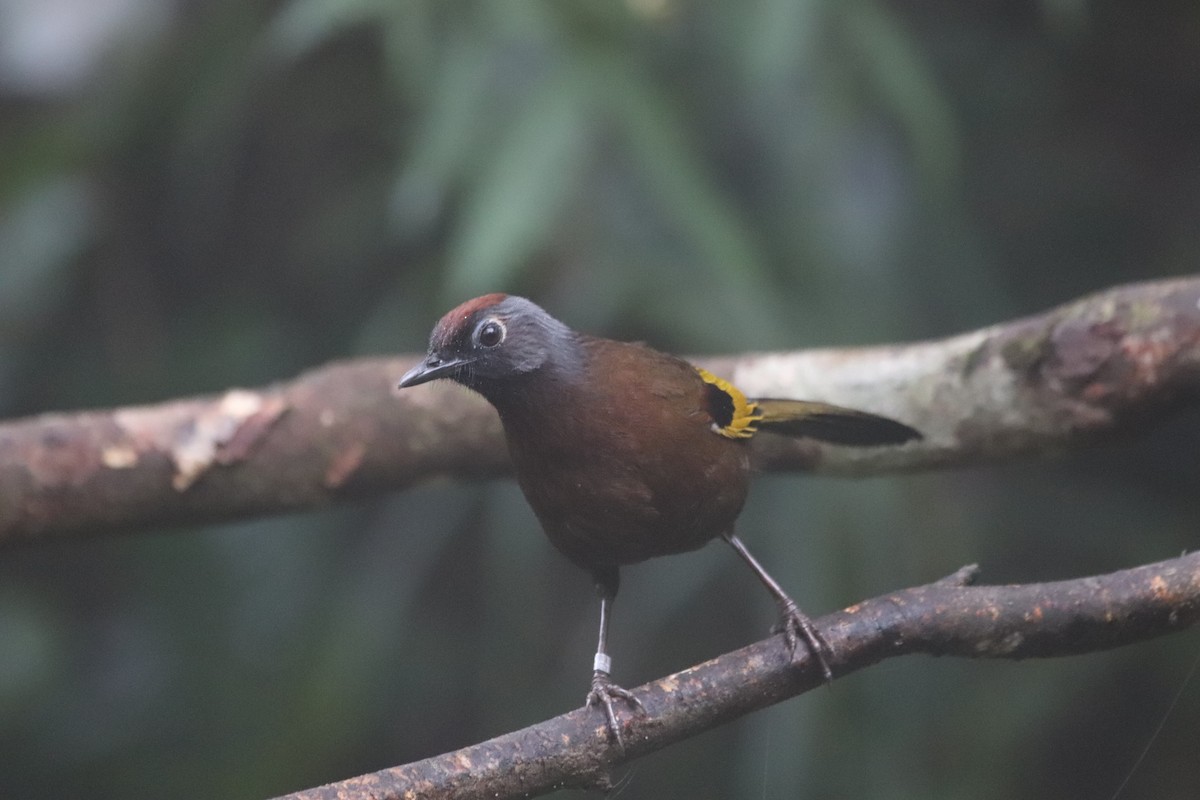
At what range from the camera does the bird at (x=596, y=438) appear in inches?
87.5

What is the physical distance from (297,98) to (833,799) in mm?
2797

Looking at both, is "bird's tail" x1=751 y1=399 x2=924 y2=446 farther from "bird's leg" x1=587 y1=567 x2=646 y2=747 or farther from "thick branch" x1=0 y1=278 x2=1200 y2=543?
"bird's leg" x1=587 y1=567 x2=646 y2=747

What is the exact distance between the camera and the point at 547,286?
3529mm

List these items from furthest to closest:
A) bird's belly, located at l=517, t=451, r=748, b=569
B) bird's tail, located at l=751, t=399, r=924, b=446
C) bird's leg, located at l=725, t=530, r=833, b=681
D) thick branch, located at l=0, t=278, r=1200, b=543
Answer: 1. thick branch, located at l=0, t=278, r=1200, b=543
2. bird's tail, located at l=751, t=399, r=924, b=446
3. bird's belly, located at l=517, t=451, r=748, b=569
4. bird's leg, located at l=725, t=530, r=833, b=681

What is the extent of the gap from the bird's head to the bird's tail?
0.47 meters

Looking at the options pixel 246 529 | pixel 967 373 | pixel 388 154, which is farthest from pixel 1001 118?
pixel 246 529

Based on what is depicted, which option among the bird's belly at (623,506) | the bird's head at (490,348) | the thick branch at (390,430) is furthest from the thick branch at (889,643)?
the thick branch at (390,430)

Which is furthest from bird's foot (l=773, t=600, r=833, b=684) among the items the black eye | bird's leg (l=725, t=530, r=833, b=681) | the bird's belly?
the black eye

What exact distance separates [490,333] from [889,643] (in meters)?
0.86

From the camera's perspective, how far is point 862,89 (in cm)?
376

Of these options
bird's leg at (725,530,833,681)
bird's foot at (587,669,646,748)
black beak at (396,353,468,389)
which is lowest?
bird's foot at (587,669,646,748)

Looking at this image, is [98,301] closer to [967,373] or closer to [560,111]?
[560,111]

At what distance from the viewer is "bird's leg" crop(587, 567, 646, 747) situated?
203 centimetres

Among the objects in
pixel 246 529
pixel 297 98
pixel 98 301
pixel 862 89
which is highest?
pixel 297 98
